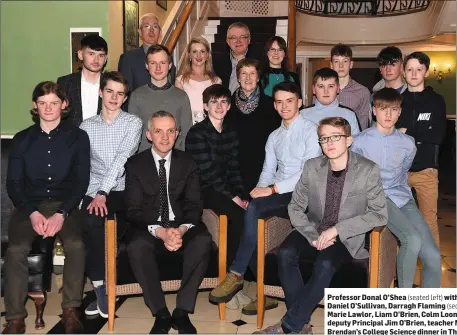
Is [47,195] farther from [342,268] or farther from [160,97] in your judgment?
[342,268]

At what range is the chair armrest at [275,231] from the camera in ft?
10.9

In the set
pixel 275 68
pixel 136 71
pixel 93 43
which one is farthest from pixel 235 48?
pixel 93 43

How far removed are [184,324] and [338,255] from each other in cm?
100

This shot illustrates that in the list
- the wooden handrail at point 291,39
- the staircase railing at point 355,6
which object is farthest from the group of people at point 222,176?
the staircase railing at point 355,6

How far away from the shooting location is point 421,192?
3.92 m

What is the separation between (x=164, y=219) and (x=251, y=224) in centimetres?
56

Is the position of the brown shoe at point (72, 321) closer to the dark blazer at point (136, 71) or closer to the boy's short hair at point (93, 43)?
the boy's short hair at point (93, 43)

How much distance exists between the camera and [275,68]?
4246 mm

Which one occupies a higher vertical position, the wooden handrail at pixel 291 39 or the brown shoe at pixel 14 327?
the wooden handrail at pixel 291 39

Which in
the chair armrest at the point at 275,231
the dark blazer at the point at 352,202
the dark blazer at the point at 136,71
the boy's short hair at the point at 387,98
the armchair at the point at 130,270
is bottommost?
the armchair at the point at 130,270

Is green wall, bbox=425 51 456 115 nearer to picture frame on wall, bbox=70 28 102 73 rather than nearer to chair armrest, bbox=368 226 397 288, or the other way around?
picture frame on wall, bbox=70 28 102 73

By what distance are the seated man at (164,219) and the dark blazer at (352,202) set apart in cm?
66

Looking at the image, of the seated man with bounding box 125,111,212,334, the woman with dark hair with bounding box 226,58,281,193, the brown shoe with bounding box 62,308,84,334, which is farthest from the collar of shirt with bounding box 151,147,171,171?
the brown shoe with bounding box 62,308,84,334

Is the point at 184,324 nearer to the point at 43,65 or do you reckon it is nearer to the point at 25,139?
the point at 25,139
